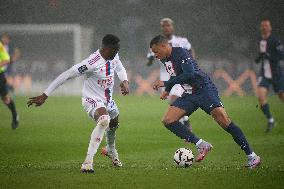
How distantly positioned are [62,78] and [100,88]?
0.82 m

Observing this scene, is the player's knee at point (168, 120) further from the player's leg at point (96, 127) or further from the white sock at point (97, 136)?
the white sock at point (97, 136)

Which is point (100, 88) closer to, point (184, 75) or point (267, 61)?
point (184, 75)

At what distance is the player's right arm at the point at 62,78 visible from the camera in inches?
449

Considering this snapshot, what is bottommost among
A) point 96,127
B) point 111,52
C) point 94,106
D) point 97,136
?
point 97,136

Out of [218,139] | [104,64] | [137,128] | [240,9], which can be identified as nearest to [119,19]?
[240,9]

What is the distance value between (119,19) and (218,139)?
2642cm

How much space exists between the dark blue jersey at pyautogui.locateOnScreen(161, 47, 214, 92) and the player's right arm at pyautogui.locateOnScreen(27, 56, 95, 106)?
122cm

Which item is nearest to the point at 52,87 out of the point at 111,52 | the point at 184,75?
the point at 111,52

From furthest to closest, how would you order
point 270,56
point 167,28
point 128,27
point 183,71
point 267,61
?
point 128,27, point 270,56, point 267,61, point 167,28, point 183,71

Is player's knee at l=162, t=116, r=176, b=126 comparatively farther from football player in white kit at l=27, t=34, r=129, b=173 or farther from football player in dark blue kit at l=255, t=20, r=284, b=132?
football player in dark blue kit at l=255, t=20, r=284, b=132

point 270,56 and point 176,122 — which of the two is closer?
point 176,122

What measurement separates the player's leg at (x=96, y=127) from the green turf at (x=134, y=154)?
0.20 meters

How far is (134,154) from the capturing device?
47.4 feet

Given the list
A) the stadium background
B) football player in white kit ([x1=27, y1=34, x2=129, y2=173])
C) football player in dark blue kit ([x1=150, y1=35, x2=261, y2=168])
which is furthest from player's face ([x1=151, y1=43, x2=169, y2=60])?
the stadium background
